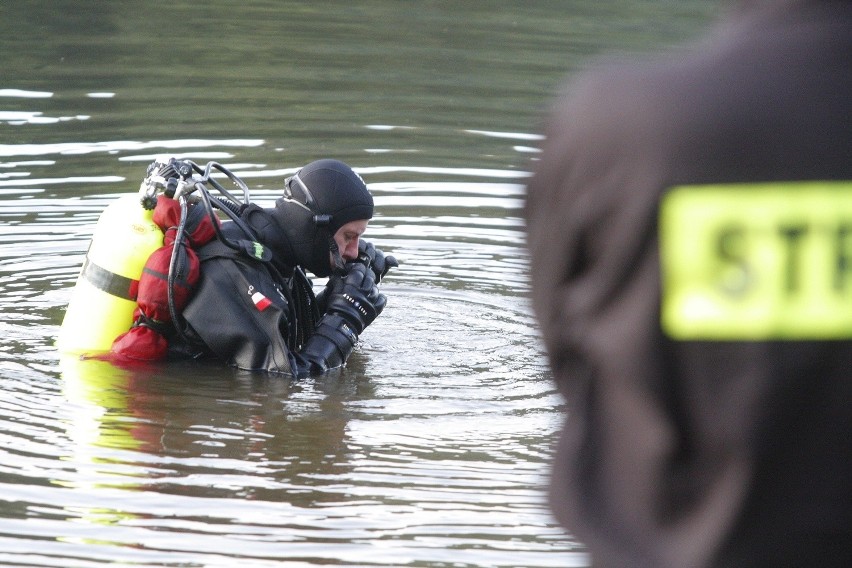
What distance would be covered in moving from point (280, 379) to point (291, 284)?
0.48 metres

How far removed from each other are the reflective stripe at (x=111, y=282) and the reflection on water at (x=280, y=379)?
1.17 feet

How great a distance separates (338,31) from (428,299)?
25.7 ft

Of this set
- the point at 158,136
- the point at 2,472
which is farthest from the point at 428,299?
the point at 158,136

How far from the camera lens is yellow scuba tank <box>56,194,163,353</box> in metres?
5.27

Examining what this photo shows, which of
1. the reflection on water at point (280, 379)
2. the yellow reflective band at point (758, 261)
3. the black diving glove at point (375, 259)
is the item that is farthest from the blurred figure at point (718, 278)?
the black diving glove at point (375, 259)

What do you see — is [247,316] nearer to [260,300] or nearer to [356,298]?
[260,300]

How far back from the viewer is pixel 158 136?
958cm

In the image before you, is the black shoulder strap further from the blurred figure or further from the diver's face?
the blurred figure

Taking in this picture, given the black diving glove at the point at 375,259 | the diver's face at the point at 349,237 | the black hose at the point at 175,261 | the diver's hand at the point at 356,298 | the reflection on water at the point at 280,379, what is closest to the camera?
the reflection on water at the point at 280,379

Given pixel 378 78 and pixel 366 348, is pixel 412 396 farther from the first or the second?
pixel 378 78

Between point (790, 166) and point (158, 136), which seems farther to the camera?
point (158, 136)

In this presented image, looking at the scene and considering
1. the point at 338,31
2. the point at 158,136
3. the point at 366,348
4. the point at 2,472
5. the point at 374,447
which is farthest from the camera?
the point at 338,31

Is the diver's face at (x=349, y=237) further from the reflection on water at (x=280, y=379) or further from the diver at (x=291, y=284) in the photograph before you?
the reflection on water at (x=280, y=379)

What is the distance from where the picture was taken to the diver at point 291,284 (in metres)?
5.28
